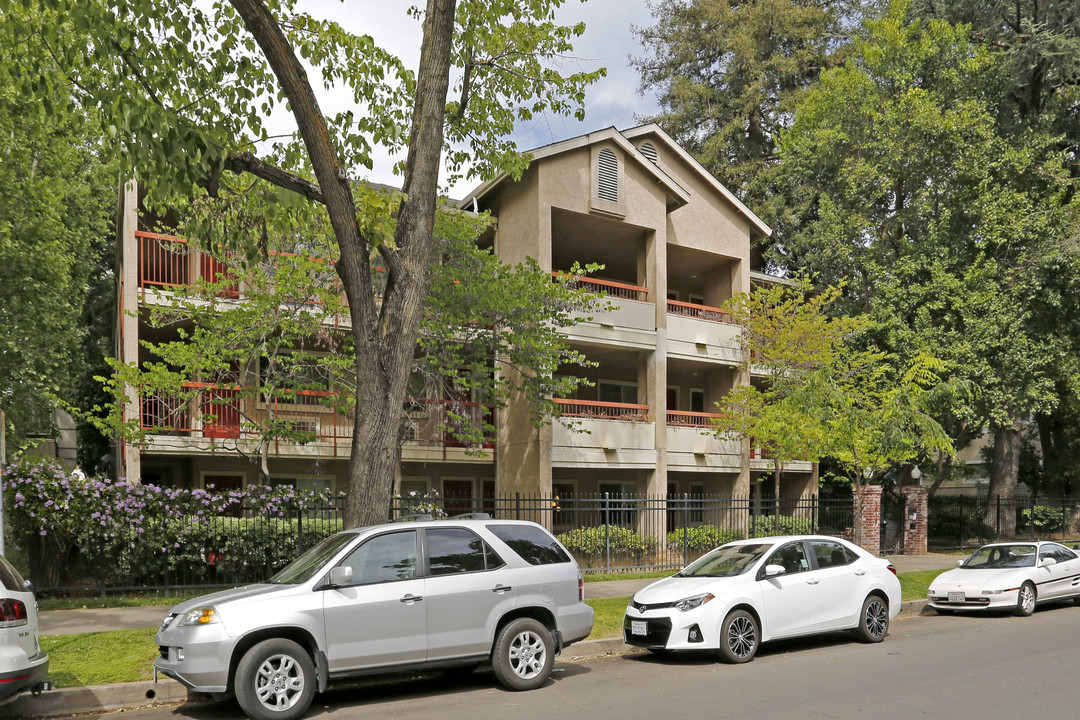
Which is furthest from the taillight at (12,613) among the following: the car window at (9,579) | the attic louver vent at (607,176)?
the attic louver vent at (607,176)

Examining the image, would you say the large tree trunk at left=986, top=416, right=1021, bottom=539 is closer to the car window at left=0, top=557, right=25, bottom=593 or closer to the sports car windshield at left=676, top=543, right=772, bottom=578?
the sports car windshield at left=676, top=543, right=772, bottom=578

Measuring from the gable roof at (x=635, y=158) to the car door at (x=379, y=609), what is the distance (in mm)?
14580

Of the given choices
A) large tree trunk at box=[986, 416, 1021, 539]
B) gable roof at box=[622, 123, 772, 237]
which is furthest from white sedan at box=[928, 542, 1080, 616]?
large tree trunk at box=[986, 416, 1021, 539]

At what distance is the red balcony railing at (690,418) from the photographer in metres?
25.7

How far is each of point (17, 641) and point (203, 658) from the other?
56.5 inches

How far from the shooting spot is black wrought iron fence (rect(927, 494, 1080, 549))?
2953 centimetres

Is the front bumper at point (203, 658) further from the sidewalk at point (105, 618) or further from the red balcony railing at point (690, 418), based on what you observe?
the red balcony railing at point (690, 418)

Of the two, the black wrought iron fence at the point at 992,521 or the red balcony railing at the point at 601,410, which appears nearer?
the red balcony railing at the point at 601,410

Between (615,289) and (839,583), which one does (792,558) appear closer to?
(839,583)

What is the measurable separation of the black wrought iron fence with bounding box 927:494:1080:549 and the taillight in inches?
1101

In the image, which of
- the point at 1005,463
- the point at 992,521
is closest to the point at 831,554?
the point at 992,521

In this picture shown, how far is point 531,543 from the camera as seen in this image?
9.29 metres

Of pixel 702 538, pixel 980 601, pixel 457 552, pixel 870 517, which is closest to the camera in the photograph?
pixel 457 552

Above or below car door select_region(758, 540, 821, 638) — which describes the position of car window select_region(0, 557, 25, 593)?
above
